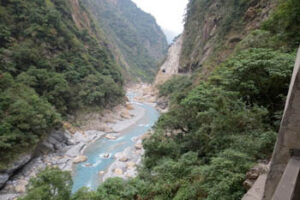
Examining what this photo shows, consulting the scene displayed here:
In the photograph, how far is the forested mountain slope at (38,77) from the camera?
13219 mm

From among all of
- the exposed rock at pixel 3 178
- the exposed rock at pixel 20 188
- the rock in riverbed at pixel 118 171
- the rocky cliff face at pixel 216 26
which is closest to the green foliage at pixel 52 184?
the exposed rock at pixel 20 188

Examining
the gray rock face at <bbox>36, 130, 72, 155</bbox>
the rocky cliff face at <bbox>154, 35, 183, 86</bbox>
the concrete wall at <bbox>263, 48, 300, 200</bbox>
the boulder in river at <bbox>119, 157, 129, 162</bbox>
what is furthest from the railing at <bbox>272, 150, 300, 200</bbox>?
the rocky cliff face at <bbox>154, 35, 183, 86</bbox>

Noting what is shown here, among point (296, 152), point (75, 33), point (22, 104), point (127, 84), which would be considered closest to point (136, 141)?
point (22, 104)

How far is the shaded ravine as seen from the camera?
516 inches

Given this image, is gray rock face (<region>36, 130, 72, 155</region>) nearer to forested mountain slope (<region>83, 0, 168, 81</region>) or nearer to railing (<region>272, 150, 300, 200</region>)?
railing (<region>272, 150, 300, 200</region>)

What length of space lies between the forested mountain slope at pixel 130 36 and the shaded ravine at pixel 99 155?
46421mm

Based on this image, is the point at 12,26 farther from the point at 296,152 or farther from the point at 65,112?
the point at 296,152

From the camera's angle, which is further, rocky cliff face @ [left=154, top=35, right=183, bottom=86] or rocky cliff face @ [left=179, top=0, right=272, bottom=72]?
rocky cliff face @ [left=154, top=35, right=183, bottom=86]

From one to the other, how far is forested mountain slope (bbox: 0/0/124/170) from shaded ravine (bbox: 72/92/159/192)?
14.0 ft

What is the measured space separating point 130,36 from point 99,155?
3336 inches

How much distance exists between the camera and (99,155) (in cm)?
1692

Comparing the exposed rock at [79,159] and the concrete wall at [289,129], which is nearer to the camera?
the concrete wall at [289,129]

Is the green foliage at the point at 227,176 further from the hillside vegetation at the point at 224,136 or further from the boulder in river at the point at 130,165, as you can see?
the boulder in river at the point at 130,165

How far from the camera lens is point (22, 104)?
539 inches
